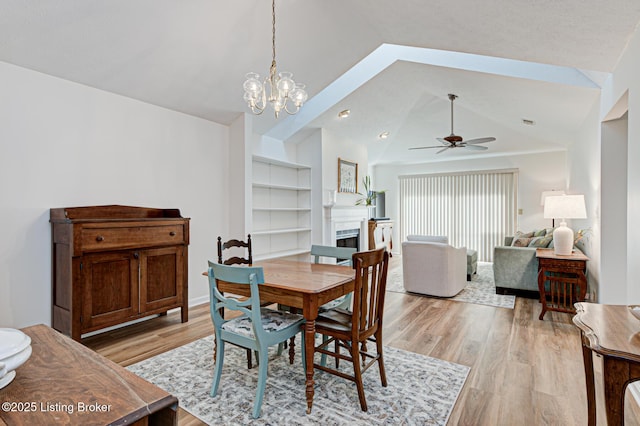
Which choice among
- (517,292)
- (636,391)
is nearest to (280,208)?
(517,292)

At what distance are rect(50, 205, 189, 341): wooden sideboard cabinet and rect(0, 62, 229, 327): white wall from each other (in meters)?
0.14

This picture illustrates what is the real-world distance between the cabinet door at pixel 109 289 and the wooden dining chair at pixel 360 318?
1.94m

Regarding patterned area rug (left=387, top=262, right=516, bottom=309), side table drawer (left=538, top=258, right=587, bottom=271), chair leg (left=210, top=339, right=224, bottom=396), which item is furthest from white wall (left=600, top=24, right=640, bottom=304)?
chair leg (left=210, top=339, right=224, bottom=396)

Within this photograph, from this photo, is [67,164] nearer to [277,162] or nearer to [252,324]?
[252,324]

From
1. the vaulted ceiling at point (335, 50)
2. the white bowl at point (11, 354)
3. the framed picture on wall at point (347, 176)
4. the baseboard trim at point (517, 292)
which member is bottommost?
the baseboard trim at point (517, 292)

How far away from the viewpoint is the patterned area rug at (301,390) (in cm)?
197

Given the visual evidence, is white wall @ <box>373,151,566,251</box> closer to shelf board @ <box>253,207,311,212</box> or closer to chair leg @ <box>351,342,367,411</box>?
shelf board @ <box>253,207,311,212</box>

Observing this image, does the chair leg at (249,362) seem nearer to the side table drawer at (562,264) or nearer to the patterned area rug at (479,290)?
the patterned area rug at (479,290)

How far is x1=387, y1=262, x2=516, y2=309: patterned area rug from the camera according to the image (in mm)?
4445

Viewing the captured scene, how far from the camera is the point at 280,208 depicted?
17.4ft

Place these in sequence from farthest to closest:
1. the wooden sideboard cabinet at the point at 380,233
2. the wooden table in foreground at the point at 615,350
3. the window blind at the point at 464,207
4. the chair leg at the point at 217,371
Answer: the window blind at the point at 464,207 < the wooden sideboard cabinet at the point at 380,233 < the chair leg at the point at 217,371 < the wooden table in foreground at the point at 615,350

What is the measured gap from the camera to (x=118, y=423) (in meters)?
0.66

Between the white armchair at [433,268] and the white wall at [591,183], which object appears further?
the white armchair at [433,268]

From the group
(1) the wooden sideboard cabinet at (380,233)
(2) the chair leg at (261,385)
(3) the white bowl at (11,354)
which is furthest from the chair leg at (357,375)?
(1) the wooden sideboard cabinet at (380,233)
